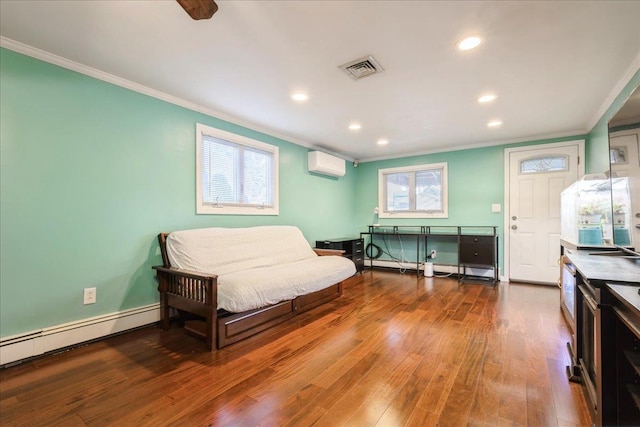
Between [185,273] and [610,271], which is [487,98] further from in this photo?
[185,273]

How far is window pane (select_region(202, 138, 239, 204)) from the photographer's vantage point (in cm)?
325

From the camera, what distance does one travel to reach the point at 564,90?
108 inches

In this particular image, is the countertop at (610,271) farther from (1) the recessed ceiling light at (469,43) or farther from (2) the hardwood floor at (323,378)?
(1) the recessed ceiling light at (469,43)

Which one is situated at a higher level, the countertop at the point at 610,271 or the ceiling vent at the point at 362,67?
the ceiling vent at the point at 362,67

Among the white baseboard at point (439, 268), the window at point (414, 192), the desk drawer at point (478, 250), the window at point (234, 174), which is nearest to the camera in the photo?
the window at point (234, 174)

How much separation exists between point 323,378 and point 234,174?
103 inches

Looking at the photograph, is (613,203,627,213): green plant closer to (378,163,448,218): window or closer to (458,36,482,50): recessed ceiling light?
(458,36,482,50): recessed ceiling light

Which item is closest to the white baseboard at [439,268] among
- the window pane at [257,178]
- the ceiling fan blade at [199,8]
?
the window pane at [257,178]

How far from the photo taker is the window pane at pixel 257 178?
148 inches

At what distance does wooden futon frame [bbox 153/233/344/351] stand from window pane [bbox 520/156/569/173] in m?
4.09

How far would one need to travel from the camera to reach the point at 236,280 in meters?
2.33

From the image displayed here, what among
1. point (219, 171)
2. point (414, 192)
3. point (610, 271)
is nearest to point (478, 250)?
point (414, 192)

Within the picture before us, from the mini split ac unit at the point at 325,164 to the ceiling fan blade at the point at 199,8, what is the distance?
306 centimetres

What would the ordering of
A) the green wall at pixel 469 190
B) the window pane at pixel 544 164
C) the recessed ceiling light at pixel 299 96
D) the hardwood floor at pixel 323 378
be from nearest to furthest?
the hardwood floor at pixel 323 378 → the recessed ceiling light at pixel 299 96 → the window pane at pixel 544 164 → the green wall at pixel 469 190
